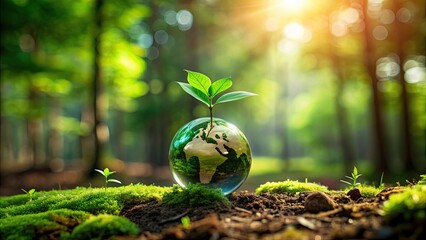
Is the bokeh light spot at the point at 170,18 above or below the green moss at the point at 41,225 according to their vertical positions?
above

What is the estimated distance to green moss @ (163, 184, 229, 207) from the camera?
4.20m

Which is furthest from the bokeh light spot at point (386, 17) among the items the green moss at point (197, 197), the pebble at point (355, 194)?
the green moss at point (197, 197)

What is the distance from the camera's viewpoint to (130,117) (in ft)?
95.0

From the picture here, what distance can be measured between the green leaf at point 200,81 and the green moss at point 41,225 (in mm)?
1757

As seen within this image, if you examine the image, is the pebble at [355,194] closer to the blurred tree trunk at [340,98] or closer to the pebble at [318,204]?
the pebble at [318,204]

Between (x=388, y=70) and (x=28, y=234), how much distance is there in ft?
70.6

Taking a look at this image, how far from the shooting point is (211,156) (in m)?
4.39

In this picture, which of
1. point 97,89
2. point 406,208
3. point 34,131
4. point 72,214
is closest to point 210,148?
point 72,214

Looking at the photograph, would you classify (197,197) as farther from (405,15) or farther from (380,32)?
(380,32)

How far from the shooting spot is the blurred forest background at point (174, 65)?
16484 mm

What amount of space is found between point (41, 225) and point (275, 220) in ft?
6.86

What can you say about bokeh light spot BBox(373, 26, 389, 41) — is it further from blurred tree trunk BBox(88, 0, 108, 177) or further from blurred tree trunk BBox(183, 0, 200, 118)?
blurred tree trunk BBox(88, 0, 108, 177)

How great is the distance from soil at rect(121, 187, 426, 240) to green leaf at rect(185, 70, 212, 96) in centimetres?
129

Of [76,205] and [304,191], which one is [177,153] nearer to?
[76,205]
